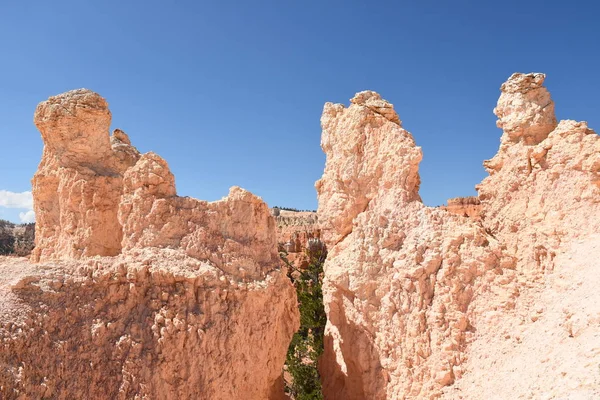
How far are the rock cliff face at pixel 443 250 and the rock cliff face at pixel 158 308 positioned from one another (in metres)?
1.62

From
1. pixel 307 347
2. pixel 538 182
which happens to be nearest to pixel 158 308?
pixel 538 182

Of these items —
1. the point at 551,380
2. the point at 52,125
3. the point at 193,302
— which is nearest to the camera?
the point at 551,380

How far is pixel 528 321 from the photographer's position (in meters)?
7.43

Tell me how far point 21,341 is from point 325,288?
5.77 metres

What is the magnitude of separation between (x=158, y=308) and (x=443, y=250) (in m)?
5.42

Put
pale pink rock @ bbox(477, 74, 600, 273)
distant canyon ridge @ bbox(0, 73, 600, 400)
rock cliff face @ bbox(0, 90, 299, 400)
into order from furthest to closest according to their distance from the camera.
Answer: pale pink rock @ bbox(477, 74, 600, 273), distant canyon ridge @ bbox(0, 73, 600, 400), rock cliff face @ bbox(0, 90, 299, 400)

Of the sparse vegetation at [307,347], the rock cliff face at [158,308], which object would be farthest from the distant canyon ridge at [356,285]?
the sparse vegetation at [307,347]

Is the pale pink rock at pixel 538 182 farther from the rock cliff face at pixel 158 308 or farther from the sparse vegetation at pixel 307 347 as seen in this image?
the sparse vegetation at pixel 307 347

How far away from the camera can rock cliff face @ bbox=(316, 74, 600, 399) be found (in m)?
7.71

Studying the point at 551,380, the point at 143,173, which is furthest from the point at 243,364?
the point at 551,380

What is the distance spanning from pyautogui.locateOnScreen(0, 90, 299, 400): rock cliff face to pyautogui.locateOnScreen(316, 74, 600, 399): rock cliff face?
1620mm

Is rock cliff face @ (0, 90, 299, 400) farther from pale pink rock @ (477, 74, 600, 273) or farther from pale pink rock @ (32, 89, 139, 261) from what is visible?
pale pink rock @ (477, 74, 600, 273)

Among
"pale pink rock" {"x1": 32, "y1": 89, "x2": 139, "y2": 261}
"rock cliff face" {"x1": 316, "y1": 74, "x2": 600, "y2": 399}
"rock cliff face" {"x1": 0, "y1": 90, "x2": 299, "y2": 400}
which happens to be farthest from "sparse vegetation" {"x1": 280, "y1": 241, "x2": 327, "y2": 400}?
"pale pink rock" {"x1": 32, "y1": 89, "x2": 139, "y2": 261}

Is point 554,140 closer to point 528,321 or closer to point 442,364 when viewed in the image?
point 528,321
